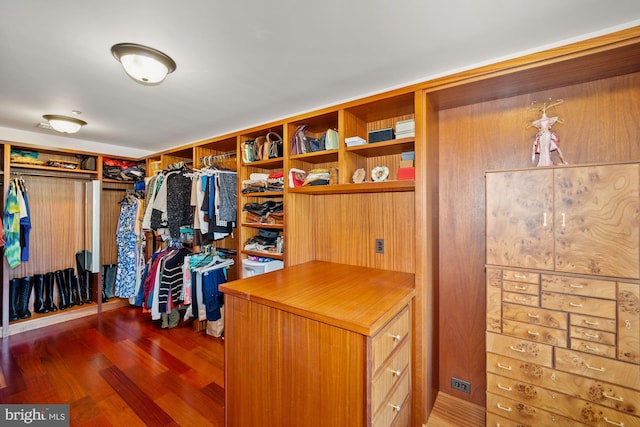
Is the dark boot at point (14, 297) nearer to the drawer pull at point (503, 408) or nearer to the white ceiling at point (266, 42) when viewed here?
the white ceiling at point (266, 42)

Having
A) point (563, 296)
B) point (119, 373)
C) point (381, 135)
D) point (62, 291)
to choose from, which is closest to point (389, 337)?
point (563, 296)

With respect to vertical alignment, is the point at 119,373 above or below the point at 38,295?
below

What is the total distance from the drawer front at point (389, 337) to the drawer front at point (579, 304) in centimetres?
72

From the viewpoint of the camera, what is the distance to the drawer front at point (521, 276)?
1433mm

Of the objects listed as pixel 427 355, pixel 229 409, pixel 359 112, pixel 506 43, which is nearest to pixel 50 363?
pixel 229 409

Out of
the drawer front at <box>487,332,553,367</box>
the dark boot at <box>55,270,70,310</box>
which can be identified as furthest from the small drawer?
the dark boot at <box>55,270,70,310</box>

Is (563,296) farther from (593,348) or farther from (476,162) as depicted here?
(476,162)

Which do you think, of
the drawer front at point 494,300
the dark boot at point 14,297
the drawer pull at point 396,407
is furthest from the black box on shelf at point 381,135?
the dark boot at point 14,297

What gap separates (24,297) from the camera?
3.07 m

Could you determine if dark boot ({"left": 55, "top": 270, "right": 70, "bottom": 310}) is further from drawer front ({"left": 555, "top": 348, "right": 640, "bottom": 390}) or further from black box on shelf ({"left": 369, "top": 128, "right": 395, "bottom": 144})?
drawer front ({"left": 555, "top": 348, "right": 640, "bottom": 390})

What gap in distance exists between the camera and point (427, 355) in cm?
170

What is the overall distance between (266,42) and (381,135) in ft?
3.04

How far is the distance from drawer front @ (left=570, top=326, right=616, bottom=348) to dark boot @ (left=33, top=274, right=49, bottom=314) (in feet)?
16.3

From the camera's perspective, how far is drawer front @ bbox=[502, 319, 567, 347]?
1.38 meters
